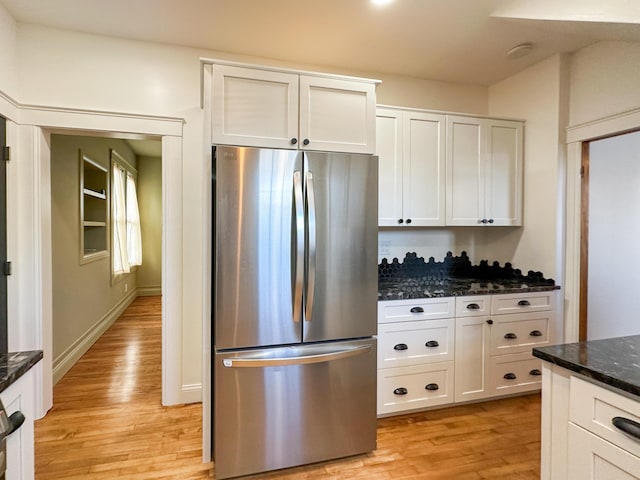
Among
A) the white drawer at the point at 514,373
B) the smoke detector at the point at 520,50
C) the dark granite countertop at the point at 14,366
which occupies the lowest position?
the white drawer at the point at 514,373

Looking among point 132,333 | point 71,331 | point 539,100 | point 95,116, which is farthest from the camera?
point 132,333

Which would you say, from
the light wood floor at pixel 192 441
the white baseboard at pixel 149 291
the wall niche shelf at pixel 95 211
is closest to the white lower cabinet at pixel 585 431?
the light wood floor at pixel 192 441

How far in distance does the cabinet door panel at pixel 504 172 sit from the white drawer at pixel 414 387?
1374mm

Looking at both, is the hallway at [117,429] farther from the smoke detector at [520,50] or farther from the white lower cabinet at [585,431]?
the smoke detector at [520,50]

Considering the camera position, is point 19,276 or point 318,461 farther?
point 19,276

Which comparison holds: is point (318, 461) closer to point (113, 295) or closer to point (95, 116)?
point (95, 116)

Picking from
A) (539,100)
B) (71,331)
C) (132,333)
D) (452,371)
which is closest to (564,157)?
(539,100)

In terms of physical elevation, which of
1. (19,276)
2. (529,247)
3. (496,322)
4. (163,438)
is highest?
(529,247)

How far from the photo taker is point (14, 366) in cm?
103

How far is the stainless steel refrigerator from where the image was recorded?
6.01ft

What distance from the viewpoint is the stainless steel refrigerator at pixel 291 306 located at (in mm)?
1833

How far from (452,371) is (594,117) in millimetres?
2172

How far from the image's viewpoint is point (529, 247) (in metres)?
3.02

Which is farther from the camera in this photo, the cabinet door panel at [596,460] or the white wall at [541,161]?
the white wall at [541,161]
